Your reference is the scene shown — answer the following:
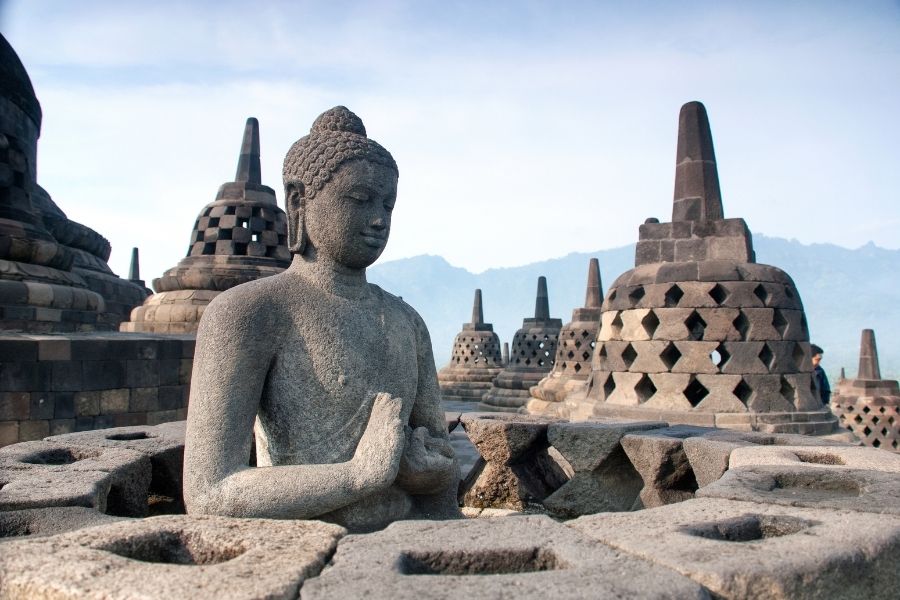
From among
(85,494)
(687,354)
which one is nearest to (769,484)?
(85,494)

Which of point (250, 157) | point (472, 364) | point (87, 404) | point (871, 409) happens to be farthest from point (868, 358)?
point (87, 404)

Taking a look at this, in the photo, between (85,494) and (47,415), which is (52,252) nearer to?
(47,415)

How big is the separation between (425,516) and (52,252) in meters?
6.44

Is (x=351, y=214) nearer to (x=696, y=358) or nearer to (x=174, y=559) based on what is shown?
(x=174, y=559)

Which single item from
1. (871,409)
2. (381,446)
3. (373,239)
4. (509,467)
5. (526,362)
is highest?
(373,239)

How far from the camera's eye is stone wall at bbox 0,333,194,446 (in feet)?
18.4

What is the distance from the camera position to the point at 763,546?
65.1 inches

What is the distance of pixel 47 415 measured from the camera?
18.9 ft

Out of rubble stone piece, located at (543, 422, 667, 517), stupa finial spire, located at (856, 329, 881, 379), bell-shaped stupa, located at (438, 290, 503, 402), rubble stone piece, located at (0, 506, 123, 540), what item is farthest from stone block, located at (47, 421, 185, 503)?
stupa finial spire, located at (856, 329, 881, 379)

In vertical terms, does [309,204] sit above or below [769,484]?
above

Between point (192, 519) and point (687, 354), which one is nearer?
point (192, 519)

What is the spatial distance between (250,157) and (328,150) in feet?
27.7

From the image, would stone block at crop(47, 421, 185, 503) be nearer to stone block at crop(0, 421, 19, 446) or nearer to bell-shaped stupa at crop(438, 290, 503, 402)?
stone block at crop(0, 421, 19, 446)

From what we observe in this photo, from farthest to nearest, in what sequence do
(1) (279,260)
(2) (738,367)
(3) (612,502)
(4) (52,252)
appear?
1. (1) (279,260)
2. (4) (52,252)
3. (2) (738,367)
4. (3) (612,502)
